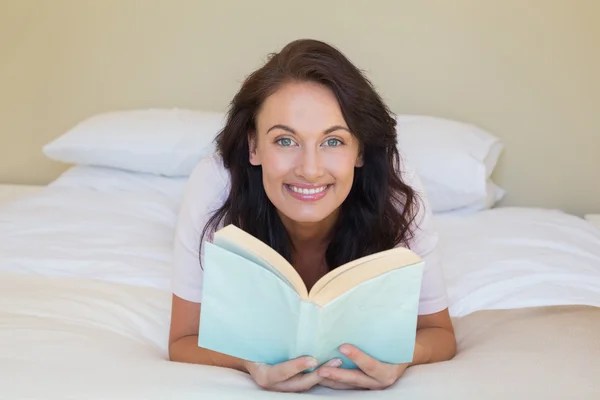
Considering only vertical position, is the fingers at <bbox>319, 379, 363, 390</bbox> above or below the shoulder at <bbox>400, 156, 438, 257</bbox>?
below

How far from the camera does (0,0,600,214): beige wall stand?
75.3 inches

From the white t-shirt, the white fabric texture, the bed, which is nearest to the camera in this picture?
the bed

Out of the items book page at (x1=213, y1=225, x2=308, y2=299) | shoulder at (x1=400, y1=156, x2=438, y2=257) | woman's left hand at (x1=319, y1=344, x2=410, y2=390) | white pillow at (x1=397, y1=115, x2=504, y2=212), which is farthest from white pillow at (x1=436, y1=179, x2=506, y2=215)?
book page at (x1=213, y1=225, x2=308, y2=299)

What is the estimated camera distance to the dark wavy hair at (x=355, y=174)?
99 cm

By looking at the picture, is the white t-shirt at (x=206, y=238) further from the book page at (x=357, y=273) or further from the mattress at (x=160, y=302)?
the book page at (x=357, y=273)

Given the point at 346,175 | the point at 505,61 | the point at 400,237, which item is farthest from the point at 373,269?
the point at 505,61

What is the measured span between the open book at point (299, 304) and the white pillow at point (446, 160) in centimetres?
90

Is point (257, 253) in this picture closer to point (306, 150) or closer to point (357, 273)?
point (357, 273)

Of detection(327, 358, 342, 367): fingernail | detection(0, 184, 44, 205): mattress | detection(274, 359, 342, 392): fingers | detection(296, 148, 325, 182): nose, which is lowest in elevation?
detection(0, 184, 44, 205): mattress

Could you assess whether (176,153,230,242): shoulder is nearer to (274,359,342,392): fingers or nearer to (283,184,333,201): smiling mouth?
(283,184,333,201): smiling mouth

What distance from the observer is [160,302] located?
1.22m

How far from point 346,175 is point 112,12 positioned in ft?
4.72

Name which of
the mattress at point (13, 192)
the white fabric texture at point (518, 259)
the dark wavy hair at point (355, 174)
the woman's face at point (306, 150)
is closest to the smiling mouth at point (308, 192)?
the woman's face at point (306, 150)

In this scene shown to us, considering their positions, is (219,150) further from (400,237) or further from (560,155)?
(560,155)
